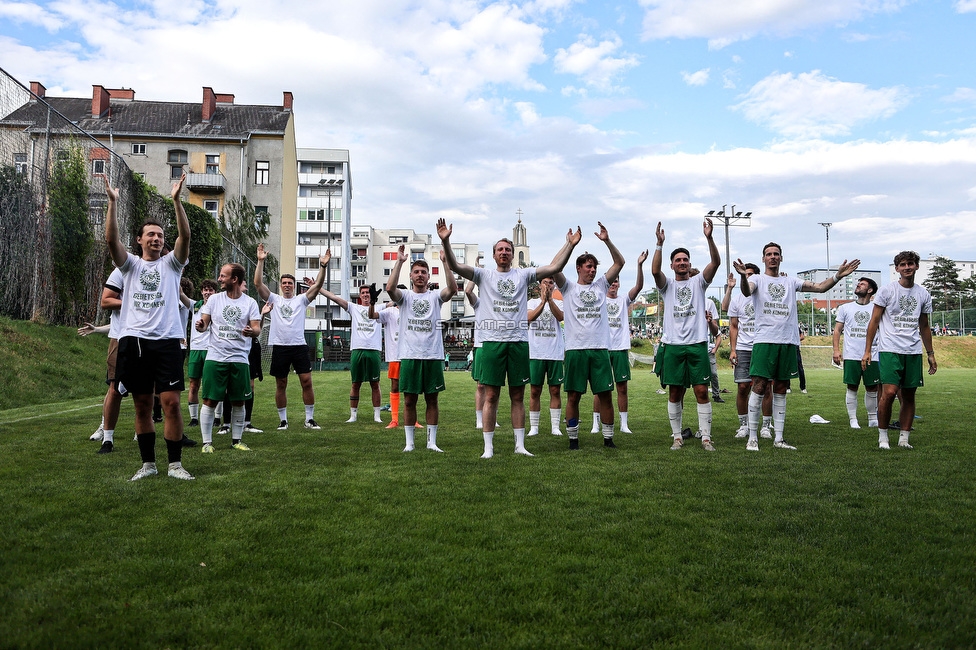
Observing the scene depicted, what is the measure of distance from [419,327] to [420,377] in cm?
61

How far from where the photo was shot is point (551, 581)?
333 centimetres

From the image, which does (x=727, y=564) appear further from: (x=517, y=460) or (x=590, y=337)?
(x=590, y=337)

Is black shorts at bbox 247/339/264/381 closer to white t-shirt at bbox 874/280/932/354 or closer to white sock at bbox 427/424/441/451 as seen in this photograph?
white sock at bbox 427/424/441/451

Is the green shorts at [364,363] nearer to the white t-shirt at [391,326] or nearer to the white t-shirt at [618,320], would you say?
the white t-shirt at [391,326]

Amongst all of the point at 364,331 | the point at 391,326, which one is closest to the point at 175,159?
the point at 364,331

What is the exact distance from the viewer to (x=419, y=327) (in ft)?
26.2

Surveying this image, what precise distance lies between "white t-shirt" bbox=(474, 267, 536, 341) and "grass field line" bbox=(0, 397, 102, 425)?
7495 millimetres

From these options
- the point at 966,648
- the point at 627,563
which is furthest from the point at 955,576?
the point at 627,563

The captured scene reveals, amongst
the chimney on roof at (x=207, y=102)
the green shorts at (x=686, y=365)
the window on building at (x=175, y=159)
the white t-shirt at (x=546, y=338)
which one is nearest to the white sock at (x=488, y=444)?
the green shorts at (x=686, y=365)

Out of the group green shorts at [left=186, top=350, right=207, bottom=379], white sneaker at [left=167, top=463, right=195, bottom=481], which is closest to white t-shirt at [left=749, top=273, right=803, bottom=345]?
white sneaker at [left=167, top=463, right=195, bottom=481]

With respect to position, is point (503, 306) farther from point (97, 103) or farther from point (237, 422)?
point (97, 103)

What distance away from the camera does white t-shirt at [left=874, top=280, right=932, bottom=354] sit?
781 centimetres

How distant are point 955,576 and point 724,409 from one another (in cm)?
990

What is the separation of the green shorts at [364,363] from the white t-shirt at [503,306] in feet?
12.7
